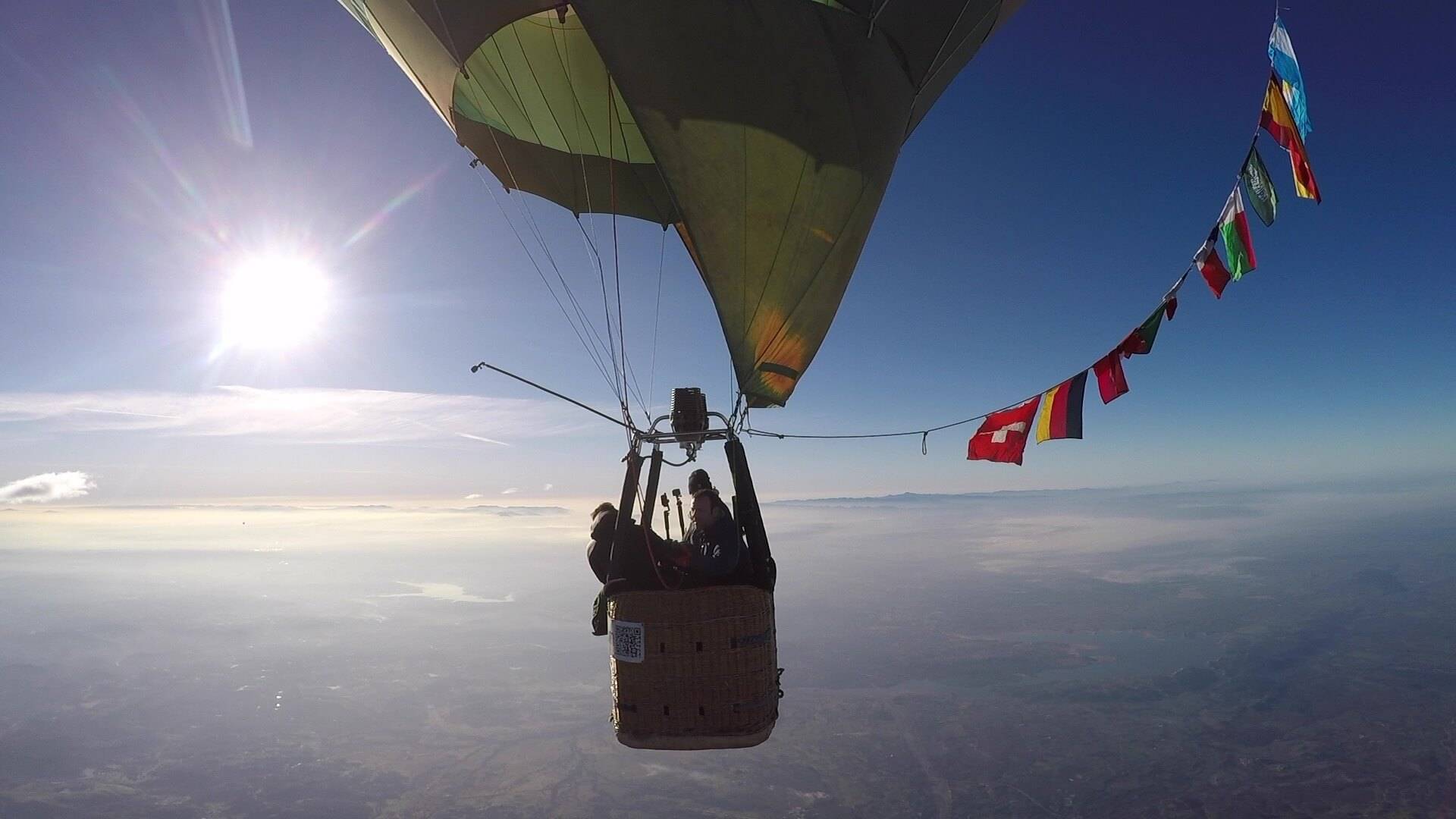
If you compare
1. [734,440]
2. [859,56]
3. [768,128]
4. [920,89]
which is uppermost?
[920,89]

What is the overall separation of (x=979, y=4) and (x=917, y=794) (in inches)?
8453

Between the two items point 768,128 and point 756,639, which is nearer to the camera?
point 756,639

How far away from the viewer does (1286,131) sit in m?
11.9

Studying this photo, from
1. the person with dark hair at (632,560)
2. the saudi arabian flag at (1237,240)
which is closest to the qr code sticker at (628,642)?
the person with dark hair at (632,560)

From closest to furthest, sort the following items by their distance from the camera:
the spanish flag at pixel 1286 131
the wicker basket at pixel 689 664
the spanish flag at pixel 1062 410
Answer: the wicker basket at pixel 689 664 < the spanish flag at pixel 1286 131 < the spanish flag at pixel 1062 410

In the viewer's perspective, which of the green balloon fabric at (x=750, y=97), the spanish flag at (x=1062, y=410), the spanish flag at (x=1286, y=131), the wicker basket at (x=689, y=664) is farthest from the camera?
the spanish flag at (x=1062, y=410)

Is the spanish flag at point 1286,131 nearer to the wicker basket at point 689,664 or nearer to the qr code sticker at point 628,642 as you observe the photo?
the wicker basket at point 689,664

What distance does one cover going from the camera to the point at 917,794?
7303 inches

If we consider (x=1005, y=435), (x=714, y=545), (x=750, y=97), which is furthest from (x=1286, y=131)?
(x=714, y=545)

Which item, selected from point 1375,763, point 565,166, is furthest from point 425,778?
point 1375,763

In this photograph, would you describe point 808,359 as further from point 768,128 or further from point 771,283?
point 768,128

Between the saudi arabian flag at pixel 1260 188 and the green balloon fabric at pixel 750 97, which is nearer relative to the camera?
the green balloon fabric at pixel 750 97

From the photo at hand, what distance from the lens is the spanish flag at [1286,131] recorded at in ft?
39.0

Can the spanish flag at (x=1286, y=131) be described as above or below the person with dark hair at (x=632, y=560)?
above
